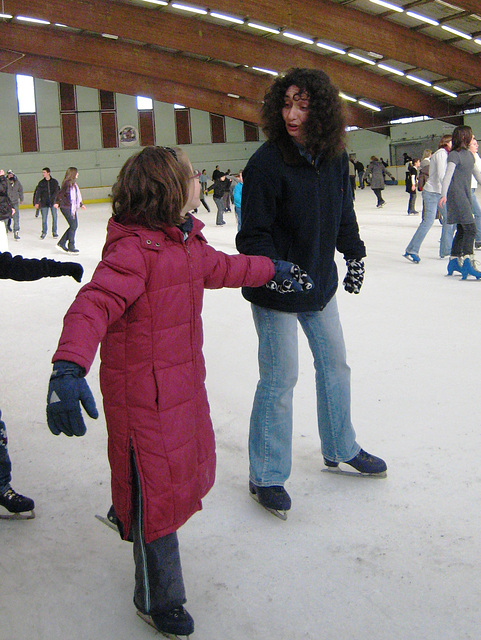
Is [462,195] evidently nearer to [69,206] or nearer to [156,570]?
[156,570]

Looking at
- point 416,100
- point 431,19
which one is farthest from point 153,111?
point 431,19

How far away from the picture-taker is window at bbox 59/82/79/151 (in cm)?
2961

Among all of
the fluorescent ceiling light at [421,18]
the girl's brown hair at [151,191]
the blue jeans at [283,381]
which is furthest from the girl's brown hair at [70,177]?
the fluorescent ceiling light at [421,18]

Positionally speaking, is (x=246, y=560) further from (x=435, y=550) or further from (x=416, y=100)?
(x=416, y=100)

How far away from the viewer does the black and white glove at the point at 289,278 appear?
2035 millimetres

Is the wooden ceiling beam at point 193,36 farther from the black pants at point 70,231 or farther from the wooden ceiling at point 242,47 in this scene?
the black pants at point 70,231

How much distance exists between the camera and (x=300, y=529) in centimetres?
220

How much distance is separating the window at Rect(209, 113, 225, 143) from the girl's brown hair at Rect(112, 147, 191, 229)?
32603 mm

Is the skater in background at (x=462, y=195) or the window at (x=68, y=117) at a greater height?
the window at (x=68, y=117)

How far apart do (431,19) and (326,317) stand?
1885 centimetres

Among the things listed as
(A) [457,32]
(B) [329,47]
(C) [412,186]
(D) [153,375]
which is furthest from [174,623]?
(B) [329,47]

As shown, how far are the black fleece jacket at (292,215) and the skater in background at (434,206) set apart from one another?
18.1 feet

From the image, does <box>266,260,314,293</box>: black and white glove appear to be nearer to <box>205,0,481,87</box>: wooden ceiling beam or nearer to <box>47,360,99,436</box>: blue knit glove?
<box>47,360,99,436</box>: blue knit glove

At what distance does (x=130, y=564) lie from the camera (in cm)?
204
